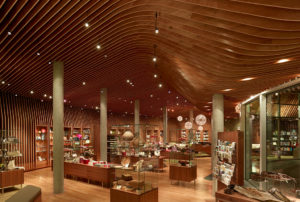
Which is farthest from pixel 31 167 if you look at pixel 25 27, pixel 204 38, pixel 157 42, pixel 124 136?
pixel 204 38

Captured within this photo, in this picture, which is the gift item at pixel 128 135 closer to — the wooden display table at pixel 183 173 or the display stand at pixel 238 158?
the display stand at pixel 238 158

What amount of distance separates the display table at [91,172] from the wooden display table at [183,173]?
96.7 inches

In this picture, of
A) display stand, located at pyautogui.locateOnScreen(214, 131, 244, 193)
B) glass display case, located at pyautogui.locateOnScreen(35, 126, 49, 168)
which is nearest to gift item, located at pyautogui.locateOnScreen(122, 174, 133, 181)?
display stand, located at pyautogui.locateOnScreen(214, 131, 244, 193)

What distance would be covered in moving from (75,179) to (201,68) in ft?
24.5

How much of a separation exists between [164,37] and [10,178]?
7.55 m

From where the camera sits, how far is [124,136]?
646 cm

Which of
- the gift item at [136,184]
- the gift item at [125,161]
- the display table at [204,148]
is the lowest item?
the display table at [204,148]

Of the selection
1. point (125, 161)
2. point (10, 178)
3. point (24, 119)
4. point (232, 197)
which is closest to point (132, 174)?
point (125, 161)

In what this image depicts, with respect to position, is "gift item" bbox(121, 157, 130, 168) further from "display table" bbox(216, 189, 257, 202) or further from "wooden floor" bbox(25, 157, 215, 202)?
"display table" bbox(216, 189, 257, 202)

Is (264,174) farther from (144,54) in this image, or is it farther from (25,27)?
(25,27)

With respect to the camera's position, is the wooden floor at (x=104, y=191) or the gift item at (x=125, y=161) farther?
the wooden floor at (x=104, y=191)

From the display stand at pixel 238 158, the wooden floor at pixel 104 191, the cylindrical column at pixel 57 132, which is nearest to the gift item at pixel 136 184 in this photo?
the wooden floor at pixel 104 191

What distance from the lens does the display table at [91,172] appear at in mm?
9016

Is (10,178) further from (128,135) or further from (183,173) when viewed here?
(183,173)
